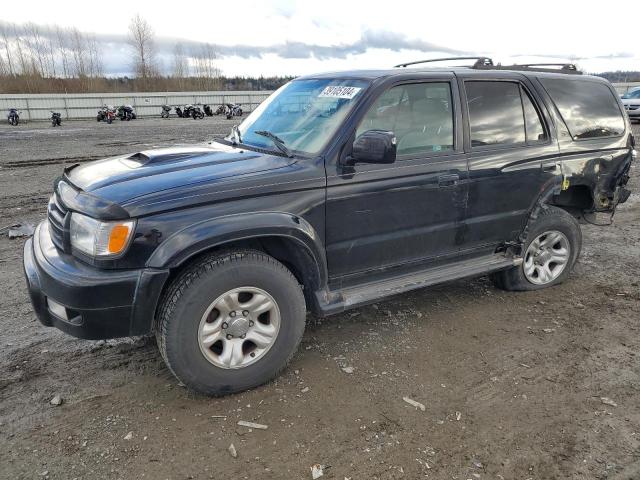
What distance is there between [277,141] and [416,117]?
107 cm

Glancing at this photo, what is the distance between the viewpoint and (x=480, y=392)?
126 inches

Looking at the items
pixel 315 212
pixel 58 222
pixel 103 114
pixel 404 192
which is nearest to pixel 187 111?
pixel 103 114

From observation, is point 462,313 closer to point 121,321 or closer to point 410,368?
point 410,368

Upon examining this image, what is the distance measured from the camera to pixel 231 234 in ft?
9.54

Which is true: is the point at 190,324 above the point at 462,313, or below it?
above

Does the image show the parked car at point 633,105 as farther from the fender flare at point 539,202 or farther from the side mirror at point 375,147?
the side mirror at point 375,147

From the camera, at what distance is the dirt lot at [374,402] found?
2592mm

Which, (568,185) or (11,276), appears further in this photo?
(11,276)

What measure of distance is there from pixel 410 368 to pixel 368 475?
1.08 m

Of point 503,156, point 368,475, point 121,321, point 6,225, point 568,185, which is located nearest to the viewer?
point 368,475

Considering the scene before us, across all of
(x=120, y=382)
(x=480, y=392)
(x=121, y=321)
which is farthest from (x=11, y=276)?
(x=480, y=392)

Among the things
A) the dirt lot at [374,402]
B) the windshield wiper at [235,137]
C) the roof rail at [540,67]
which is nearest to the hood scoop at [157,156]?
the windshield wiper at [235,137]

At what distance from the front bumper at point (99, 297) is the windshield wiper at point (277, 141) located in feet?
3.97

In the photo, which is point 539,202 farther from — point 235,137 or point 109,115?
point 109,115
